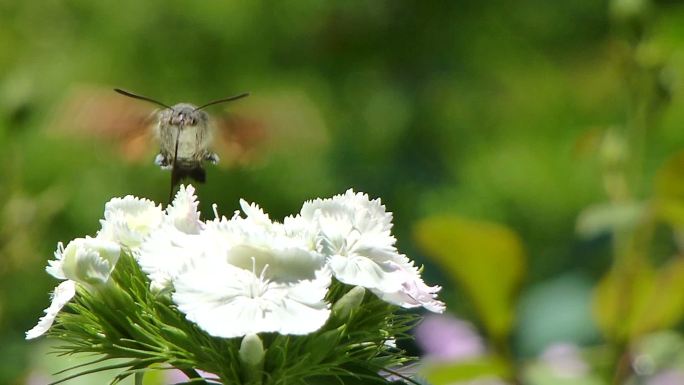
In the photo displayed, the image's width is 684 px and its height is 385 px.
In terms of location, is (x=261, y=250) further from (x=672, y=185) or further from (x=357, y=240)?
(x=672, y=185)

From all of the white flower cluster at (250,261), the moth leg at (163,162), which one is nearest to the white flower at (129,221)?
the white flower cluster at (250,261)

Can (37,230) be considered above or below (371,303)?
above

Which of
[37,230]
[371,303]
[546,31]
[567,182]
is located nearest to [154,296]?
[371,303]

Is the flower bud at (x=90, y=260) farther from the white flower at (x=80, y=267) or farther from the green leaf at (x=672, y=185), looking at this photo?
the green leaf at (x=672, y=185)

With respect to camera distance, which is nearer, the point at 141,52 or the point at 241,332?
the point at 241,332

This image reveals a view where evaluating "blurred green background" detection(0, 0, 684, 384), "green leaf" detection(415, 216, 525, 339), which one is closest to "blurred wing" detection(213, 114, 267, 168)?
"green leaf" detection(415, 216, 525, 339)

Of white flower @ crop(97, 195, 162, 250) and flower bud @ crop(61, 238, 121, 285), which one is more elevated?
white flower @ crop(97, 195, 162, 250)

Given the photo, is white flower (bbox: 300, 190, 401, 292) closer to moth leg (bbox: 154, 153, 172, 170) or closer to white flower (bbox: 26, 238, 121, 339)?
white flower (bbox: 26, 238, 121, 339)

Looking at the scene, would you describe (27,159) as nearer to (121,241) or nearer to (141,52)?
(141,52)
